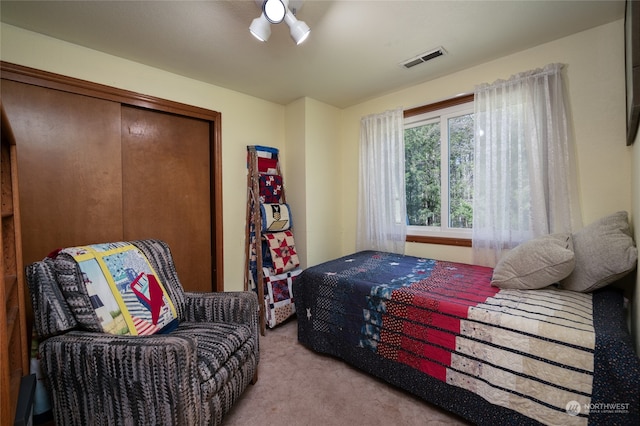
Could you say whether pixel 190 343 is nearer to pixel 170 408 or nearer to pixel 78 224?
pixel 170 408

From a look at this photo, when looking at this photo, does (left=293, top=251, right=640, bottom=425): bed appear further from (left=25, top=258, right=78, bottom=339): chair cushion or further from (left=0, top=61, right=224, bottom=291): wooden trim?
(left=25, top=258, right=78, bottom=339): chair cushion

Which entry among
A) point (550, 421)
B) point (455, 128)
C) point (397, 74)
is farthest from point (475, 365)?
point (397, 74)

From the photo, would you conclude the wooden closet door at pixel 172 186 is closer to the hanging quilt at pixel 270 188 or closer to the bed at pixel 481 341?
the hanging quilt at pixel 270 188

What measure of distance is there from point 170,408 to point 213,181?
1.91 m

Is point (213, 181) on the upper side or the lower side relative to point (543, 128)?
lower

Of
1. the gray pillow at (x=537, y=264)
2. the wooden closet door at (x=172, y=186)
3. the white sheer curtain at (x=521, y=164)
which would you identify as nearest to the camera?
the gray pillow at (x=537, y=264)

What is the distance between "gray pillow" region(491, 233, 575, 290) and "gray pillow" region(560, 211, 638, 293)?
0.08m

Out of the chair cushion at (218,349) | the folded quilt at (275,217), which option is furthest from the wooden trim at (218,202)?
the chair cushion at (218,349)

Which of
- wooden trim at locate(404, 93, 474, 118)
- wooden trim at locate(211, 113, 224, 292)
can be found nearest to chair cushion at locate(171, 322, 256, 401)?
wooden trim at locate(211, 113, 224, 292)

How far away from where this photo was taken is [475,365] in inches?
54.6

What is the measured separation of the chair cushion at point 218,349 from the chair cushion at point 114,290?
177 mm

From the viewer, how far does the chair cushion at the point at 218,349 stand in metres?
1.27

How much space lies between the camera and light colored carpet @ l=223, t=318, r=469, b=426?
1.50 meters

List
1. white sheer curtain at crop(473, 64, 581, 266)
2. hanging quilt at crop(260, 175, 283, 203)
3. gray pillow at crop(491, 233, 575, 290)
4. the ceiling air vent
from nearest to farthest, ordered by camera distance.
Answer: gray pillow at crop(491, 233, 575, 290), white sheer curtain at crop(473, 64, 581, 266), the ceiling air vent, hanging quilt at crop(260, 175, 283, 203)
